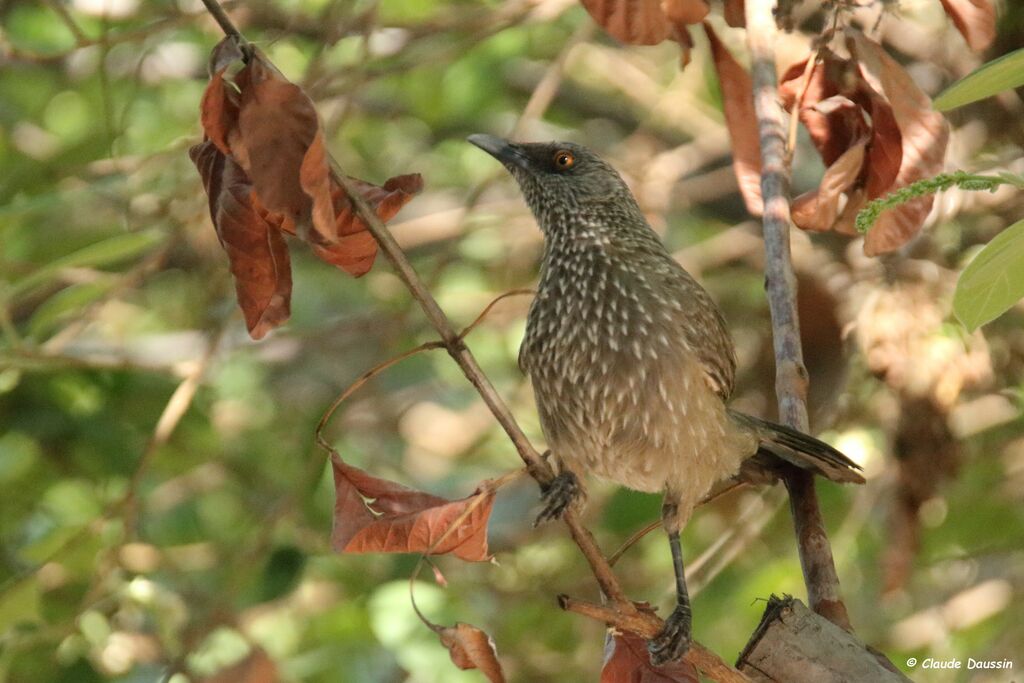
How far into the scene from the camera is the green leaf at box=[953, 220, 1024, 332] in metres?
1.87

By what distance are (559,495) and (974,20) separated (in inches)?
56.5

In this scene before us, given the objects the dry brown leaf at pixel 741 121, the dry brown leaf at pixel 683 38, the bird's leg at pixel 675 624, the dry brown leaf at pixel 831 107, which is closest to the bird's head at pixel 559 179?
the dry brown leaf at pixel 741 121

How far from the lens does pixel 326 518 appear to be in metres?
4.98

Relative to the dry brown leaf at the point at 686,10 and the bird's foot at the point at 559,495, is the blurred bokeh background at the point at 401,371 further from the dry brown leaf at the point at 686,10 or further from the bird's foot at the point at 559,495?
the dry brown leaf at the point at 686,10

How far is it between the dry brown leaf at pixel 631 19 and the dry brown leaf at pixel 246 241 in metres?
0.97

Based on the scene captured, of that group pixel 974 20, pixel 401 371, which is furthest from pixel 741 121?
pixel 401 371

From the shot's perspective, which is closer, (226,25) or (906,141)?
(226,25)

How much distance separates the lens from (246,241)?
2.40 metres

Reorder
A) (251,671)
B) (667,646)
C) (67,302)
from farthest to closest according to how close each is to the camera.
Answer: (67,302) → (667,646) → (251,671)

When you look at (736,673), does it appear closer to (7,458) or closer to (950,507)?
(950,507)

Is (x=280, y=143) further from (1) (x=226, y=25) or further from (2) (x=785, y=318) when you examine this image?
(2) (x=785, y=318)

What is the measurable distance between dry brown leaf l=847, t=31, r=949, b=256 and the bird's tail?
52 cm

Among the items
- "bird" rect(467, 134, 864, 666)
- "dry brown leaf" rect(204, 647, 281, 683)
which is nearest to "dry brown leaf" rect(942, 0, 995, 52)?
"bird" rect(467, 134, 864, 666)

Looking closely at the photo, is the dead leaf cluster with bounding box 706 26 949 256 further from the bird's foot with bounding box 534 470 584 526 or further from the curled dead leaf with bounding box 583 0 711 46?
the bird's foot with bounding box 534 470 584 526
